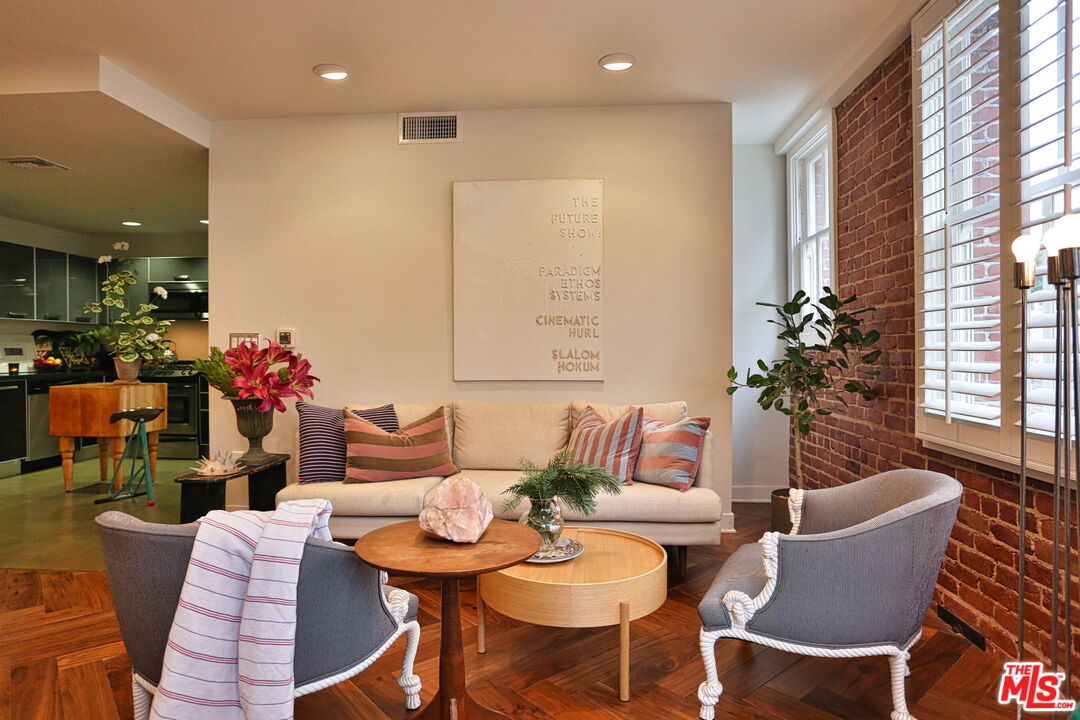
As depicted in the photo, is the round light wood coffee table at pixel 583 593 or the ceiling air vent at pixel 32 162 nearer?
the round light wood coffee table at pixel 583 593

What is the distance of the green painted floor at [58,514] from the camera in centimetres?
376

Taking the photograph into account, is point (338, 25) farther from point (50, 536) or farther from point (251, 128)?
point (50, 536)

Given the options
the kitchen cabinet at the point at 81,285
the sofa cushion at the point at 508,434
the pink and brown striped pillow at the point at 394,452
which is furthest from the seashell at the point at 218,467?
the kitchen cabinet at the point at 81,285

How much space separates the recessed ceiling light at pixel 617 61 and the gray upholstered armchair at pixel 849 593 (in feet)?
8.45

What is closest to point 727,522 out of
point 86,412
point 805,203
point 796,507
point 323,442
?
point 796,507

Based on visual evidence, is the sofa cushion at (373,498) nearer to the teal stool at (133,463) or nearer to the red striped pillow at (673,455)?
the red striped pillow at (673,455)

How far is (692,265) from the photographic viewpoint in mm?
4215

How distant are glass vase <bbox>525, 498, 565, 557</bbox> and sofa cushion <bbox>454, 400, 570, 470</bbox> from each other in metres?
1.40

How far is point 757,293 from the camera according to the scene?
197 inches

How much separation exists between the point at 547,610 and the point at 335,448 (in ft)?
6.55

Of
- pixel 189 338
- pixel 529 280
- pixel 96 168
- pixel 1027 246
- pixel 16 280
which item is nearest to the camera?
pixel 1027 246

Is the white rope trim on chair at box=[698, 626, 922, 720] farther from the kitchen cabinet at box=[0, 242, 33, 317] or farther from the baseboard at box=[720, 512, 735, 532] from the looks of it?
the kitchen cabinet at box=[0, 242, 33, 317]

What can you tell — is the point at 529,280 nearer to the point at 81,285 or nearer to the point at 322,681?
the point at 322,681

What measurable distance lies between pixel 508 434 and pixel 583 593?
1849 mm
